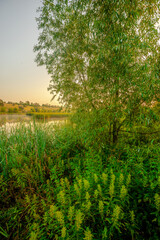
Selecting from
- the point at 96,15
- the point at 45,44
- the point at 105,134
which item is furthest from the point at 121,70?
the point at 45,44

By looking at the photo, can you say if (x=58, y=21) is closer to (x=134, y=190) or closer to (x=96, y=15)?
(x=96, y=15)

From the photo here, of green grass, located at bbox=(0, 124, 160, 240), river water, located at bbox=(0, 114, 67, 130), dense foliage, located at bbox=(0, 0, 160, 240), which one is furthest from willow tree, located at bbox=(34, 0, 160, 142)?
river water, located at bbox=(0, 114, 67, 130)

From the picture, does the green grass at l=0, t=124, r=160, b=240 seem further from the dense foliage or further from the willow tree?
the willow tree

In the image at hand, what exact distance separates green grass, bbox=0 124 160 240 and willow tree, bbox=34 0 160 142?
1.11 m

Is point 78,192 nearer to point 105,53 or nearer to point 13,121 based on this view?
point 105,53

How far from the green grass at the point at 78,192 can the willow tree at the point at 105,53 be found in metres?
1.11

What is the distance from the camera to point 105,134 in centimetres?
346

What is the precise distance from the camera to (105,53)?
2.72 m

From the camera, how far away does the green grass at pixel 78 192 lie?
121 cm

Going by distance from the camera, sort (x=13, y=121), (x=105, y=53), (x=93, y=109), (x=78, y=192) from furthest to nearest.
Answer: (x=13, y=121), (x=93, y=109), (x=105, y=53), (x=78, y=192)

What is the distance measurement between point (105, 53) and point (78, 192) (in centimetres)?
272

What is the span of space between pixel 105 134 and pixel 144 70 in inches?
71.7

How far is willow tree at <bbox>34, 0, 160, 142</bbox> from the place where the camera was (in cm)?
249

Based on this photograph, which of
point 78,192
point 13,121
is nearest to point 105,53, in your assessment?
point 78,192
